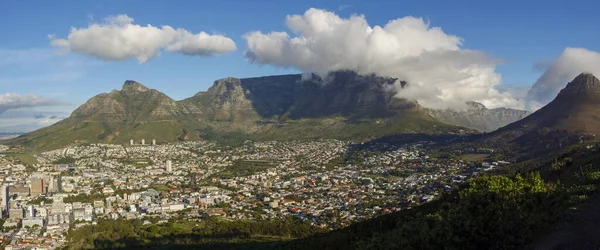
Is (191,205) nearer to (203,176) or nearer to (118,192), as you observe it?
(118,192)

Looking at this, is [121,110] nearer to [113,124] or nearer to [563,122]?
[113,124]

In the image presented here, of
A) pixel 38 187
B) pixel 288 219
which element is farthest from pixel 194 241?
pixel 38 187

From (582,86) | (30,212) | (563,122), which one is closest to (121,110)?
(30,212)

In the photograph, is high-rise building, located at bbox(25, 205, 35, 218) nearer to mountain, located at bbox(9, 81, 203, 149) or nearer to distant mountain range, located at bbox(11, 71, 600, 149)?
distant mountain range, located at bbox(11, 71, 600, 149)

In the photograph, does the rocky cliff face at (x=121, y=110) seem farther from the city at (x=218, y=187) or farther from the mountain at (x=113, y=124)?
the city at (x=218, y=187)

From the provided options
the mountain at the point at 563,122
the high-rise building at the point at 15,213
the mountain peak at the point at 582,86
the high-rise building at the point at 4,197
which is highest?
the mountain peak at the point at 582,86

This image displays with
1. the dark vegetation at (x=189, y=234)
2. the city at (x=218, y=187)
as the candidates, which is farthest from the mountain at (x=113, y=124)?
the dark vegetation at (x=189, y=234)

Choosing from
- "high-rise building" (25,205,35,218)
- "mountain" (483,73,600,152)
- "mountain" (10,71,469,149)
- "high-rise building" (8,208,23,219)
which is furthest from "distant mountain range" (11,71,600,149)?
"high-rise building" (8,208,23,219)
